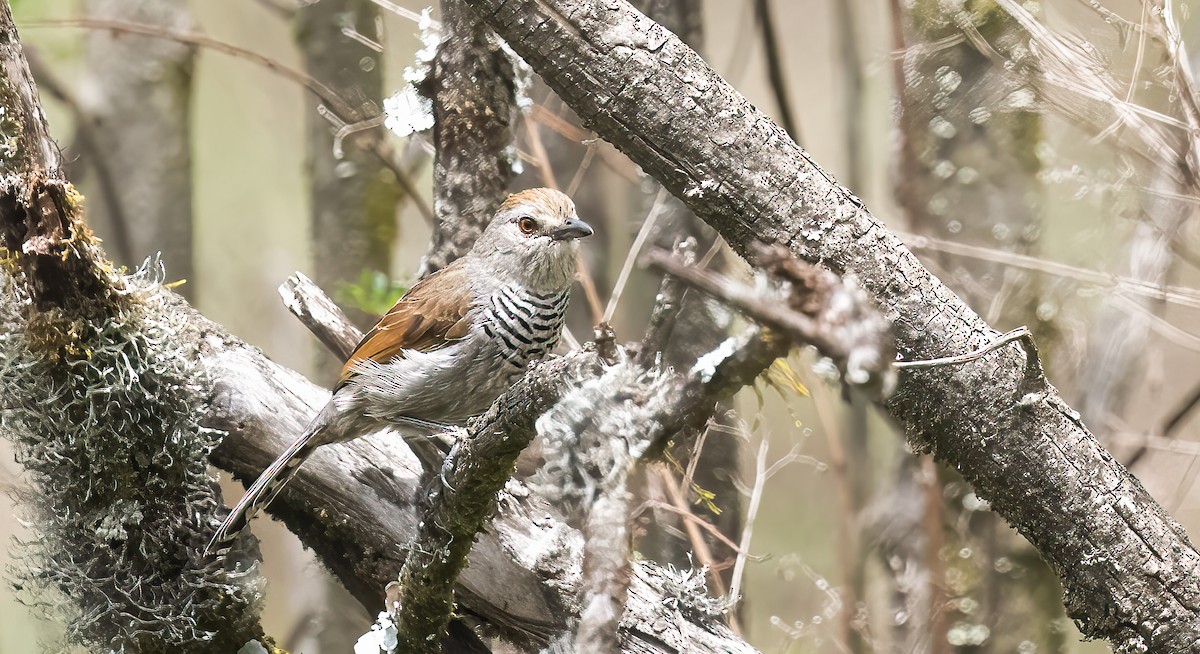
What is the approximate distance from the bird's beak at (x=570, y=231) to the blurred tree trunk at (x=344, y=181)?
2.01 m

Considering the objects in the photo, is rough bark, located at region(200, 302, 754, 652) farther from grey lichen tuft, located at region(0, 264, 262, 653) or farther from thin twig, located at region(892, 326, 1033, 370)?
thin twig, located at region(892, 326, 1033, 370)

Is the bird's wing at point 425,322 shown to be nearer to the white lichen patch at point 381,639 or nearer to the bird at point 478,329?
the bird at point 478,329

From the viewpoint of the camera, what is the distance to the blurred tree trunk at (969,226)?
4047 millimetres

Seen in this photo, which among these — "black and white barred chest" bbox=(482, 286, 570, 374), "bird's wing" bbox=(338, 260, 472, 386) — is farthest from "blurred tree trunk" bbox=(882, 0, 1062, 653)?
"bird's wing" bbox=(338, 260, 472, 386)

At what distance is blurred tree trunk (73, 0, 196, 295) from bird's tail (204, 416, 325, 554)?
252cm

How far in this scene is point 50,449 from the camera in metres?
2.54

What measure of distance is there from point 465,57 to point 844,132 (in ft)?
10.0

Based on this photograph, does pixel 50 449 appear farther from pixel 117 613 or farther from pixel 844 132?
pixel 844 132

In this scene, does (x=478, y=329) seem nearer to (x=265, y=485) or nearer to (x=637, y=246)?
(x=265, y=485)

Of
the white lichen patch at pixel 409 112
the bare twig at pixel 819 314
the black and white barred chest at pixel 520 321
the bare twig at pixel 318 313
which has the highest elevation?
the white lichen patch at pixel 409 112

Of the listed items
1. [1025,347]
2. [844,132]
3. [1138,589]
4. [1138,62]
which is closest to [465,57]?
[1025,347]

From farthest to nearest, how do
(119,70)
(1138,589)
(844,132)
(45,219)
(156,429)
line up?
(844,132), (119,70), (156,429), (1138,589), (45,219)

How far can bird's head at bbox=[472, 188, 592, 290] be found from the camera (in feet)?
9.40

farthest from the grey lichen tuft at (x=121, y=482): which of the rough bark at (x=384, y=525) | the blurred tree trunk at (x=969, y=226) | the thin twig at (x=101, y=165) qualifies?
the blurred tree trunk at (x=969, y=226)
